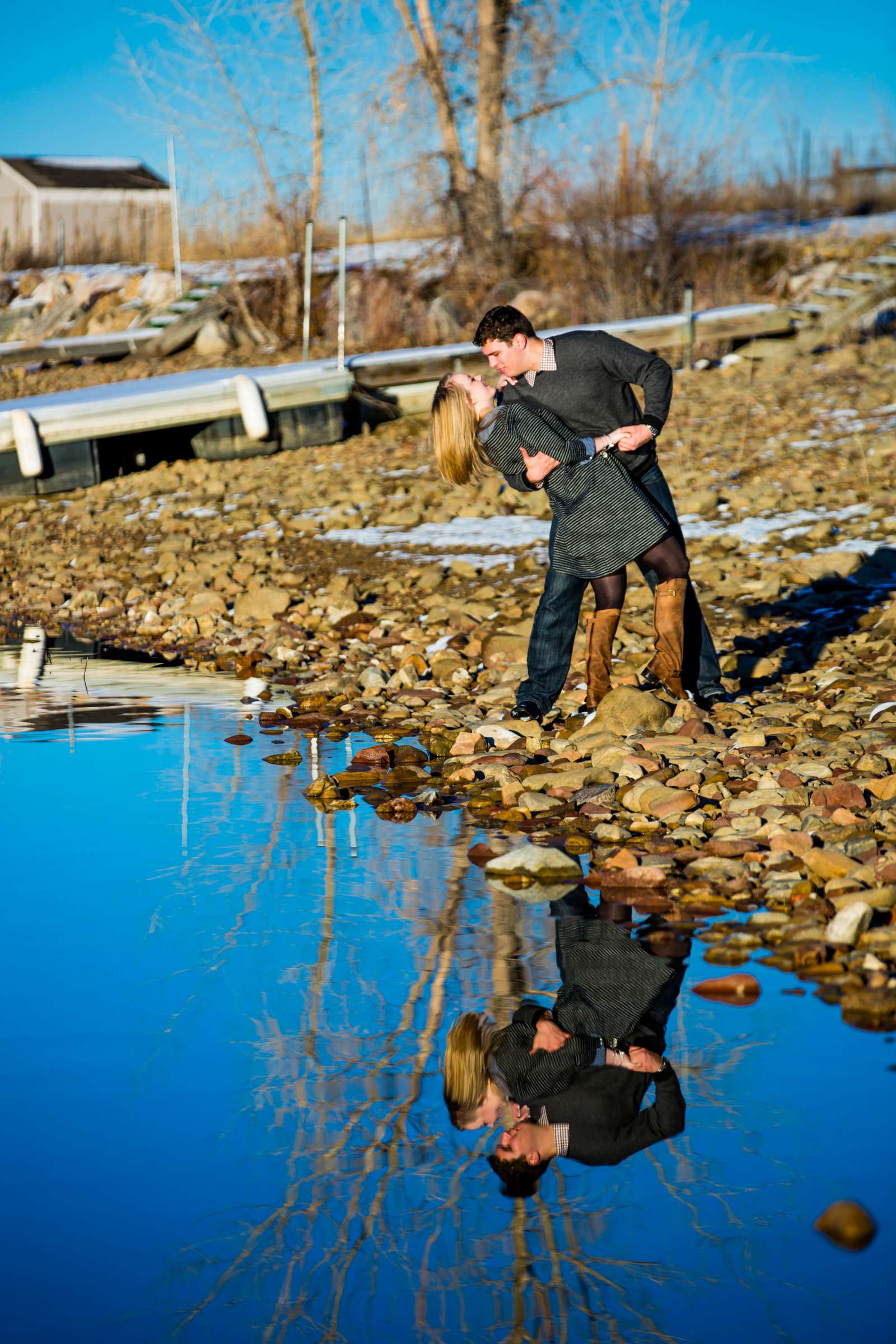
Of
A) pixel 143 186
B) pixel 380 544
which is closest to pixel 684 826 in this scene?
pixel 380 544

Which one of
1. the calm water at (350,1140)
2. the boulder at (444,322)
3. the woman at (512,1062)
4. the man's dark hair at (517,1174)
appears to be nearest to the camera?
the calm water at (350,1140)

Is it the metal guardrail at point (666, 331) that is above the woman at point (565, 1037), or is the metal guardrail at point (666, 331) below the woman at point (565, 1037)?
above

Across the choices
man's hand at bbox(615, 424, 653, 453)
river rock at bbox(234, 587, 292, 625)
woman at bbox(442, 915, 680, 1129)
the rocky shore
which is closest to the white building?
the rocky shore

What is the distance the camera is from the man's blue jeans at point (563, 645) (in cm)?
515

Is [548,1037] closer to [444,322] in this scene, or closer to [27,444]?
[27,444]

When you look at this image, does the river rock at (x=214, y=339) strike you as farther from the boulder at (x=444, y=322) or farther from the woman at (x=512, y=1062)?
the woman at (x=512, y=1062)

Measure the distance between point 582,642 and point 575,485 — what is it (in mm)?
1799

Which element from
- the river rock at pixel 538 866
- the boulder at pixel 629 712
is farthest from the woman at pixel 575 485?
the river rock at pixel 538 866

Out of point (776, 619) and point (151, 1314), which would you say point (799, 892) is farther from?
point (776, 619)

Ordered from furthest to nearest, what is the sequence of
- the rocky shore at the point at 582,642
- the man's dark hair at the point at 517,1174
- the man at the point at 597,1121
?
1. the rocky shore at the point at 582,642
2. the man at the point at 597,1121
3. the man's dark hair at the point at 517,1174

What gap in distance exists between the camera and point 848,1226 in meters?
2.31

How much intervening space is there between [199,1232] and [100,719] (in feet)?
12.5

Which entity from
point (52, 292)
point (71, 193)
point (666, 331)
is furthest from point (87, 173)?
point (666, 331)

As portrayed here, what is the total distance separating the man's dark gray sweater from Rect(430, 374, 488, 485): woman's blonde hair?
0.66ft
